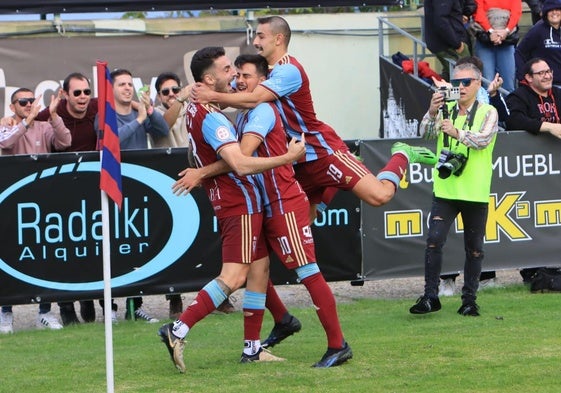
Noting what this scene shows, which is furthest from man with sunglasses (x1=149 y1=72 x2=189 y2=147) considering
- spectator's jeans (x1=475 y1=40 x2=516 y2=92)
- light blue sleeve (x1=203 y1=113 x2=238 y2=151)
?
spectator's jeans (x1=475 y1=40 x2=516 y2=92)

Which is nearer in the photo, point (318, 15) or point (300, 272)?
point (300, 272)

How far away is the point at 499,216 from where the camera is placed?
1191cm

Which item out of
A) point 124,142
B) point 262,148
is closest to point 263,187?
point 262,148

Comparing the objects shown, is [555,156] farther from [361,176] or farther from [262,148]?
[262,148]

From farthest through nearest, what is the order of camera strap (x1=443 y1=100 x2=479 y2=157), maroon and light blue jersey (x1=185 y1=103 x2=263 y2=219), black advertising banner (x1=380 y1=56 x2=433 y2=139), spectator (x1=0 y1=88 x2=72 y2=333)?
black advertising banner (x1=380 y1=56 x2=433 y2=139)
spectator (x1=0 y1=88 x2=72 y2=333)
camera strap (x1=443 y1=100 x2=479 y2=157)
maroon and light blue jersey (x1=185 y1=103 x2=263 y2=219)

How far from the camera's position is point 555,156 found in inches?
476

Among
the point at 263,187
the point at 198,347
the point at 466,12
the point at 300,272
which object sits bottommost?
the point at 198,347

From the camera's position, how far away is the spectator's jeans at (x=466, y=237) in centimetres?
1044

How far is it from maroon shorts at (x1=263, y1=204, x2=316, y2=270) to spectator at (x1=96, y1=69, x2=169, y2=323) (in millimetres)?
3179

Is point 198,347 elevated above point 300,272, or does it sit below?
below

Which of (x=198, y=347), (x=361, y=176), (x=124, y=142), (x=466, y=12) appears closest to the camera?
(x=361, y=176)

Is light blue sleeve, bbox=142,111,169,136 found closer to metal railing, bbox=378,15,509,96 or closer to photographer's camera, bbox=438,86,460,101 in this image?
photographer's camera, bbox=438,86,460,101

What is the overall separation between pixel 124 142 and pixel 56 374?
347 centimetres

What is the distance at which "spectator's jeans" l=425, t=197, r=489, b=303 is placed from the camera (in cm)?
1044
